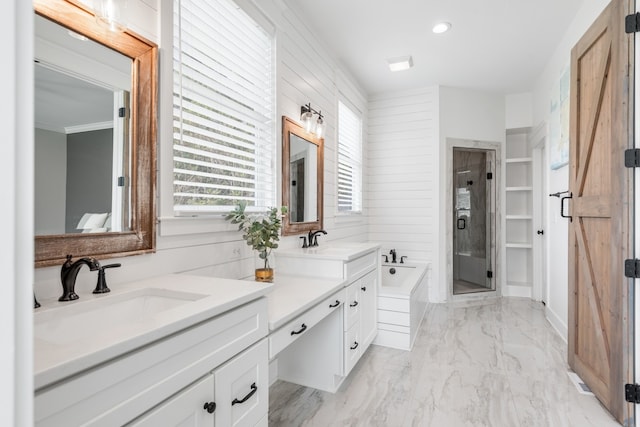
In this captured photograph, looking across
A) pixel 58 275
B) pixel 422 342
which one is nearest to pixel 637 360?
pixel 422 342

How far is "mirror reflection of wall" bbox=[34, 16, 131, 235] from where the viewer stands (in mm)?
1151

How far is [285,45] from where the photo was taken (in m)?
2.70

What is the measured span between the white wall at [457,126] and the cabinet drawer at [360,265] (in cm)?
196

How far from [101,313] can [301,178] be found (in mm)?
1956

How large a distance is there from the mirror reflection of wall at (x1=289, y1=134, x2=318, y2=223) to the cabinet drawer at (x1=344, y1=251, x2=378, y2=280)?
64 centimetres

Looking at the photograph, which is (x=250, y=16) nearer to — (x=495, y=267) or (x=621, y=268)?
(x=621, y=268)

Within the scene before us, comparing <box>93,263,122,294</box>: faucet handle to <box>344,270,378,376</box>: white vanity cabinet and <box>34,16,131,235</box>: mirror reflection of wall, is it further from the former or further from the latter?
<box>344,270,378,376</box>: white vanity cabinet

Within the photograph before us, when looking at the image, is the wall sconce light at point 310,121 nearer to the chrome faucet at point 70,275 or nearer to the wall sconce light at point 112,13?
the wall sconce light at point 112,13

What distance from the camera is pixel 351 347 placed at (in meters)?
2.42

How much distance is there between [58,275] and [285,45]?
2.27 metres

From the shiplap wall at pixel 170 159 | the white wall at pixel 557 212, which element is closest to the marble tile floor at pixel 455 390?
the white wall at pixel 557 212

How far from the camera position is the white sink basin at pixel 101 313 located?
985 mm

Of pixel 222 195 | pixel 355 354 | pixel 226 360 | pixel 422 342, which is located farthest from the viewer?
pixel 422 342

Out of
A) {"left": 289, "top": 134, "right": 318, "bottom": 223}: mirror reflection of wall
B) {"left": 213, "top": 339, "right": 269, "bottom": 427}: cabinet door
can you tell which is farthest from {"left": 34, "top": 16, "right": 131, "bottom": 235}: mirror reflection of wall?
{"left": 289, "top": 134, "right": 318, "bottom": 223}: mirror reflection of wall
